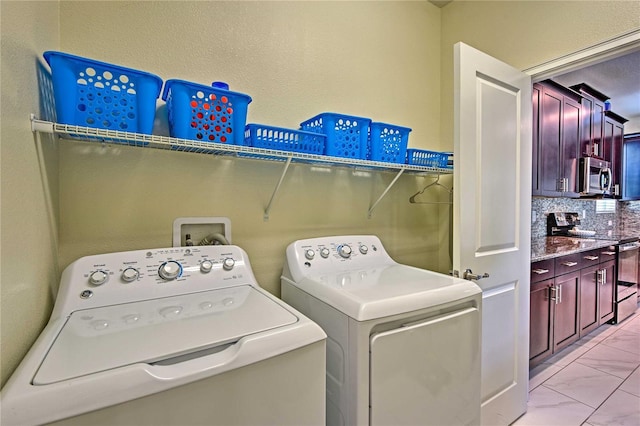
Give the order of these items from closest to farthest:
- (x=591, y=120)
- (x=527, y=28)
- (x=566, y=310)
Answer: (x=527, y=28) → (x=566, y=310) → (x=591, y=120)

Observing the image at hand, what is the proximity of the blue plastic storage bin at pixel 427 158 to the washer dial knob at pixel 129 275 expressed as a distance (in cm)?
147

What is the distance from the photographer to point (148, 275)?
1.16 metres

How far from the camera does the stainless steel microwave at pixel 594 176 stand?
313cm

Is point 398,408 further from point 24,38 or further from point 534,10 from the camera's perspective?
point 534,10

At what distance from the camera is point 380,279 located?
1.40 m

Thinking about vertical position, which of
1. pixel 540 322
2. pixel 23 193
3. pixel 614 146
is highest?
pixel 614 146

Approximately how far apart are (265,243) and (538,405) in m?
2.06

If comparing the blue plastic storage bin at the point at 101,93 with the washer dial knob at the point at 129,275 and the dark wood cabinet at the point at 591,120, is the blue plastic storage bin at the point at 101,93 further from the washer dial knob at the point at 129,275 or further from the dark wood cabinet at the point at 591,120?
the dark wood cabinet at the point at 591,120

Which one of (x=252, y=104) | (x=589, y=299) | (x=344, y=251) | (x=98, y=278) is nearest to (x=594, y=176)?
(x=589, y=299)

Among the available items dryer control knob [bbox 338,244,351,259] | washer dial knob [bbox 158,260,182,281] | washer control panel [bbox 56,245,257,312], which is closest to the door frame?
dryer control knob [bbox 338,244,351,259]

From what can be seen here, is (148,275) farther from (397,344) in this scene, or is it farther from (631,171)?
(631,171)

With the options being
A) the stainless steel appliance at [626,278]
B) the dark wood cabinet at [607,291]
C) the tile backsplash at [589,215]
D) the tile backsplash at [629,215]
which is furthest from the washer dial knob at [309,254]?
the tile backsplash at [629,215]

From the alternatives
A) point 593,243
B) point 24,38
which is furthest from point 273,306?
point 593,243

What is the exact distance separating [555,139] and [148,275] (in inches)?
133
